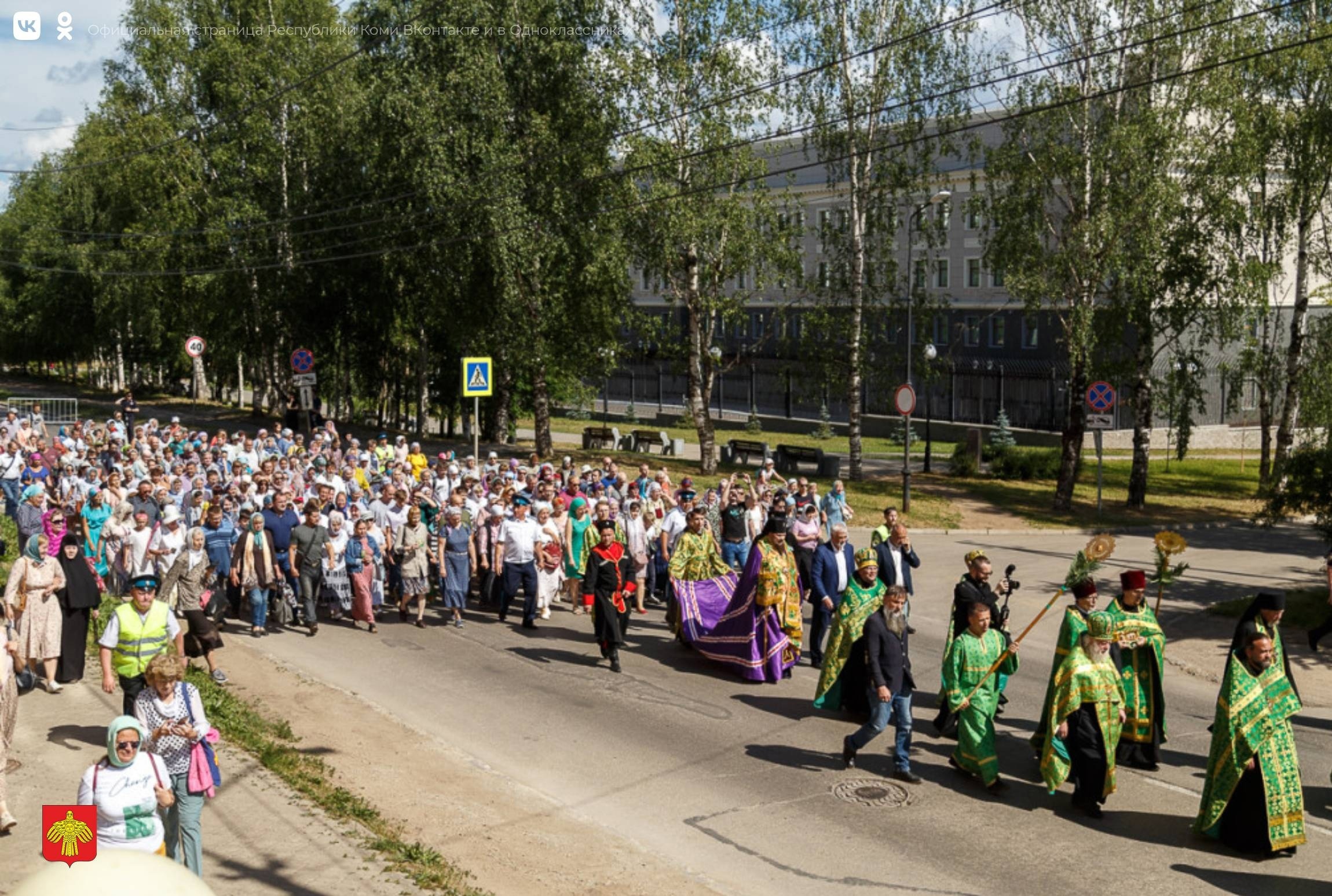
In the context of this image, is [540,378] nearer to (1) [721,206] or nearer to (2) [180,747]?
(1) [721,206]

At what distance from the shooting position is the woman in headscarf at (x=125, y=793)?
6.94 m

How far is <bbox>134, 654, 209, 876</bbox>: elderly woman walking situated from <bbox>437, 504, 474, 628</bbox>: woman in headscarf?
339 inches

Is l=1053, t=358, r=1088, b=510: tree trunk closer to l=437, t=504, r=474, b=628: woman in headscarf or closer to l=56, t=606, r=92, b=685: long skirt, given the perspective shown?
l=437, t=504, r=474, b=628: woman in headscarf

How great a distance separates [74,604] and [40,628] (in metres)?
A: 0.56

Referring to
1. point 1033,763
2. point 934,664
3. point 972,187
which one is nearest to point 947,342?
point 972,187

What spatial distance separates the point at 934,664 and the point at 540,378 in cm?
2053

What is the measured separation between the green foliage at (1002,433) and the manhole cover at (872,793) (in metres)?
28.8

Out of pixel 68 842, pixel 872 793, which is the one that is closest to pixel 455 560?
pixel 872 793

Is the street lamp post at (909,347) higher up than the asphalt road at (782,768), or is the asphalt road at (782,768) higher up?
the street lamp post at (909,347)

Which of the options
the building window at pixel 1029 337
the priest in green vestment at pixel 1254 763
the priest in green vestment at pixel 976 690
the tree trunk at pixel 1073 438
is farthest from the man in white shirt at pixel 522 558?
the building window at pixel 1029 337

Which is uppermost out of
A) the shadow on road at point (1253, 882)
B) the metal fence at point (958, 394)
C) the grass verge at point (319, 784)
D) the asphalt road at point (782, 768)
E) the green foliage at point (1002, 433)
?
the metal fence at point (958, 394)

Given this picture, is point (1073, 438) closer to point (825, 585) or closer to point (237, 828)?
point (825, 585)

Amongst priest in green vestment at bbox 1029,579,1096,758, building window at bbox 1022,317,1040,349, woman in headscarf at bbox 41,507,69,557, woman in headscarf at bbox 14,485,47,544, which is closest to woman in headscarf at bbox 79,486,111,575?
woman in headscarf at bbox 41,507,69,557

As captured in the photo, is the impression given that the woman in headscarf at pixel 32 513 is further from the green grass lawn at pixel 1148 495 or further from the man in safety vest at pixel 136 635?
the green grass lawn at pixel 1148 495
